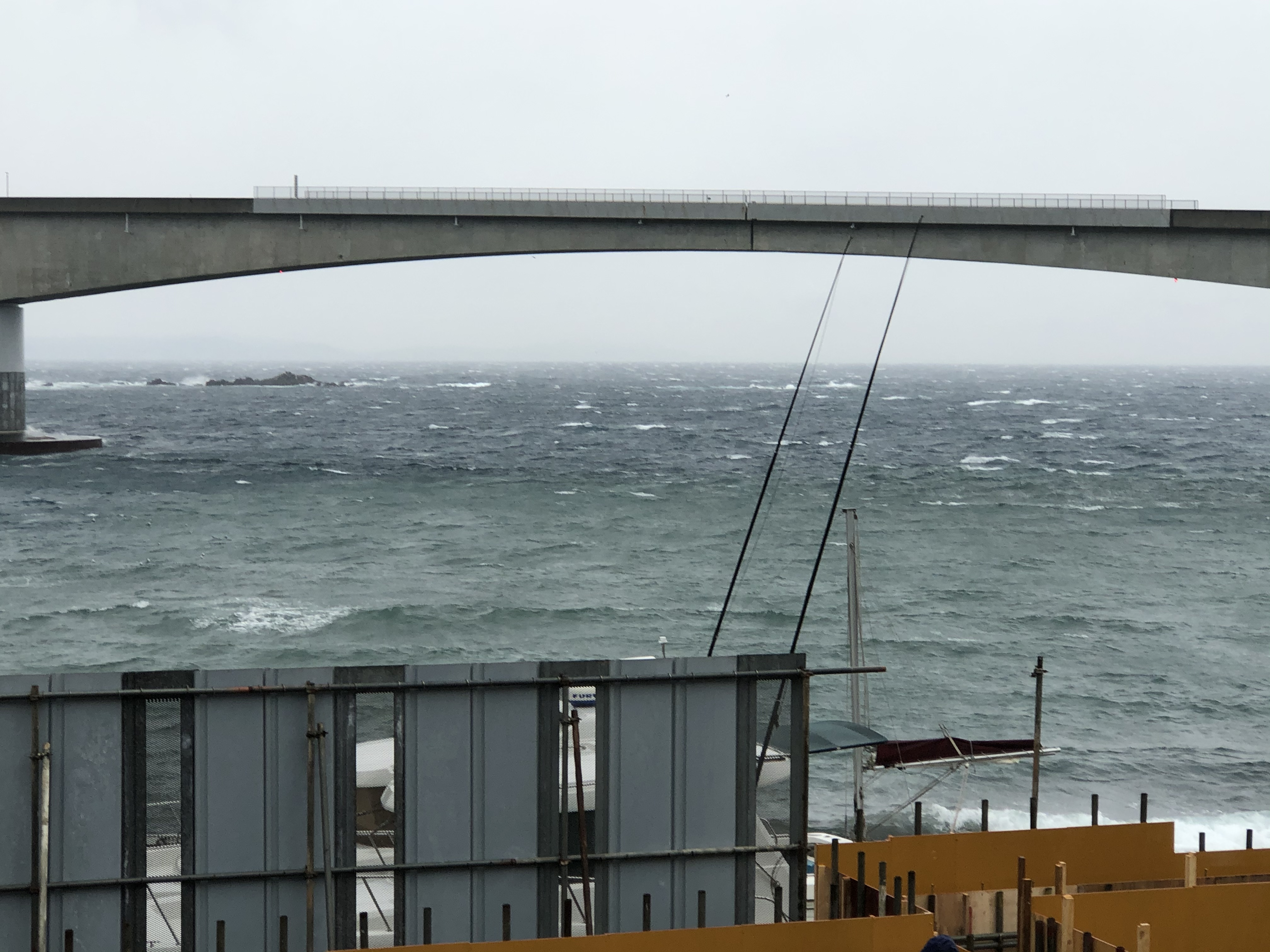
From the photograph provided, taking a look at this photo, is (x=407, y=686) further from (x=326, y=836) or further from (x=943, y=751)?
(x=943, y=751)

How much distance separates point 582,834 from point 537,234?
149ft

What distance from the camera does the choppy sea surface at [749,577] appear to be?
33119mm

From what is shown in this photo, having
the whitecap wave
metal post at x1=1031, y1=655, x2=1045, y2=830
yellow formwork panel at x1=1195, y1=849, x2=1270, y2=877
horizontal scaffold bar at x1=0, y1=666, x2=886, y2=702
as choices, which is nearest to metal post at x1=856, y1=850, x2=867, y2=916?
horizontal scaffold bar at x1=0, y1=666, x2=886, y2=702

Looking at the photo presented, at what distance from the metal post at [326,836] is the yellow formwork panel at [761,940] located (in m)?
0.67

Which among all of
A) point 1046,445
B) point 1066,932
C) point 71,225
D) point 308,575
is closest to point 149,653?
point 308,575

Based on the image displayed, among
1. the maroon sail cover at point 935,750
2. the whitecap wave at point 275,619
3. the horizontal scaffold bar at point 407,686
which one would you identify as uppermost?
the horizontal scaffold bar at point 407,686

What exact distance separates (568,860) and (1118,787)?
800 inches

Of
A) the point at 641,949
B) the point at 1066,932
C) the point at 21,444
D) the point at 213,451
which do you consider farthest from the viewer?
the point at 213,451

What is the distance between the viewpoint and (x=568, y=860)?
11.5 m

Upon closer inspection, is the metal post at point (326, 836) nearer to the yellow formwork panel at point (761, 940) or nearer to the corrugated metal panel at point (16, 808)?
the yellow formwork panel at point (761, 940)

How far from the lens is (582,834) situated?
1111 cm

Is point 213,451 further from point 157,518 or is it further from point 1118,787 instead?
point 1118,787

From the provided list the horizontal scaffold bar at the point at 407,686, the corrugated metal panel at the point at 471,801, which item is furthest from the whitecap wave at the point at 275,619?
the horizontal scaffold bar at the point at 407,686

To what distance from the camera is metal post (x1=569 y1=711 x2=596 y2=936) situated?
10820 millimetres
